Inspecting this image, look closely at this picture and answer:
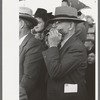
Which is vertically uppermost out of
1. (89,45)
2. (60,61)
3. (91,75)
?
(89,45)

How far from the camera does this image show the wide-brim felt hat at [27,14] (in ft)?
7.00

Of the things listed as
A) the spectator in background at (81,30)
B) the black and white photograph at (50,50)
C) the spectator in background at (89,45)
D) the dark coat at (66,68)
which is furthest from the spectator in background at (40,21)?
the spectator in background at (89,45)

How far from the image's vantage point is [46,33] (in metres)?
2.20

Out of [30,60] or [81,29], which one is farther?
[81,29]

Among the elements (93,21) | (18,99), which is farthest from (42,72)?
(93,21)

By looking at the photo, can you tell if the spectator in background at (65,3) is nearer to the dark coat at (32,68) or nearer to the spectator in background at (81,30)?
the spectator in background at (81,30)

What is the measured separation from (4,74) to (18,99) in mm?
216

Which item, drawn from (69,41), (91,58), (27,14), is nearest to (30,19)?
(27,14)

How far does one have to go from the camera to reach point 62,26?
7.32 feet

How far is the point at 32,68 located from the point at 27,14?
16.1 inches

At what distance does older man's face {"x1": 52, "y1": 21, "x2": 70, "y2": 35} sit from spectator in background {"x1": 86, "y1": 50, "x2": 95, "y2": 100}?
28cm

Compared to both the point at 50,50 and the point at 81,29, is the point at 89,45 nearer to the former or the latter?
the point at 81,29

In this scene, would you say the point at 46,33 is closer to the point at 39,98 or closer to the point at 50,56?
the point at 50,56

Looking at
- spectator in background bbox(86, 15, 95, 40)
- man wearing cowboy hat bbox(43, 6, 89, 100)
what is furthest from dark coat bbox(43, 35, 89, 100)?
spectator in background bbox(86, 15, 95, 40)
